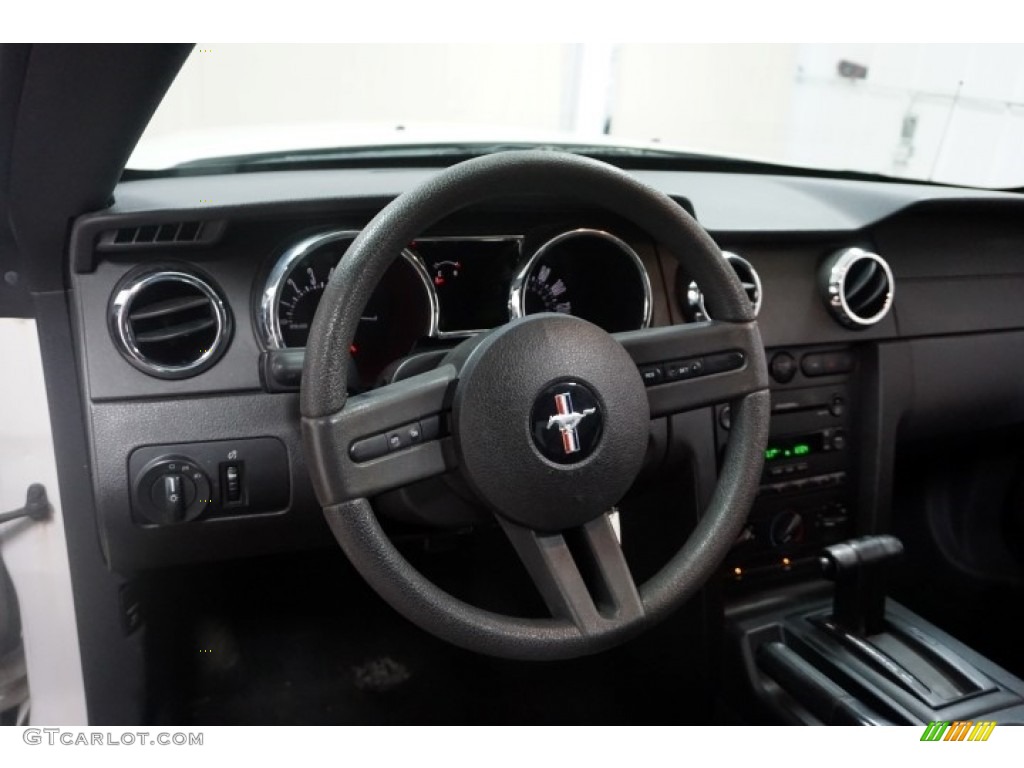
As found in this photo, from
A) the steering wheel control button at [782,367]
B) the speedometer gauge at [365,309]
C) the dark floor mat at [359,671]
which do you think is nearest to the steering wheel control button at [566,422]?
the speedometer gauge at [365,309]

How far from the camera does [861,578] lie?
1.29 m

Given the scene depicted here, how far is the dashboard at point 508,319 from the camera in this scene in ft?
3.28

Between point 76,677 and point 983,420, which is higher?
point 983,420

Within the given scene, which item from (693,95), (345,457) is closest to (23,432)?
(345,457)

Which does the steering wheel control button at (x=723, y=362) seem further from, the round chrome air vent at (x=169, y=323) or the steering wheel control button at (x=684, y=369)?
the round chrome air vent at (x=169, y=323)

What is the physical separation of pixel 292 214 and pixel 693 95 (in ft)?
8.78

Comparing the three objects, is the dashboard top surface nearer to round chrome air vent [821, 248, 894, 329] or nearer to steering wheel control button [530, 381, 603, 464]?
round chrome air vent [821, 248, 894, 329]

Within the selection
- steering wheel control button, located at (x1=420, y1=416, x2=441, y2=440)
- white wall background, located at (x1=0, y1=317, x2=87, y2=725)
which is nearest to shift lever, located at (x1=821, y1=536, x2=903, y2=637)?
steering wheel control button, located at (x1=420, y1=416, x2=441, y2=440)

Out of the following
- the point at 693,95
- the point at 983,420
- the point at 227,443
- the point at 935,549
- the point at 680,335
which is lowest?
the point at 935,549

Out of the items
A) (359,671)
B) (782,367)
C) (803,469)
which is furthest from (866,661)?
(359,671)

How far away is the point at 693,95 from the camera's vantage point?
3.30 metres

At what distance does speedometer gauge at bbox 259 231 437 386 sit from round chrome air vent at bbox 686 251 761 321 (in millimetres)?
390

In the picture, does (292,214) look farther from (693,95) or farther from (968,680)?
(693,95)

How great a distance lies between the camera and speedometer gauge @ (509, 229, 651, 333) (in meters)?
1.13
